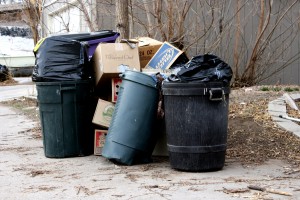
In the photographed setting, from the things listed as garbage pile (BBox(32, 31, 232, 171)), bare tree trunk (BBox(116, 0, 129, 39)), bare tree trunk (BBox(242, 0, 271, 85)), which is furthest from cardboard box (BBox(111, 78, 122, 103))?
bare tree trunk (BBox(242, 0, 271, 85))

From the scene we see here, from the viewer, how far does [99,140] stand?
721cm

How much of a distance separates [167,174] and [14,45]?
26.8 m

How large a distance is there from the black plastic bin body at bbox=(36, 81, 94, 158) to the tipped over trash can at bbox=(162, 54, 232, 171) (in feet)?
4.71

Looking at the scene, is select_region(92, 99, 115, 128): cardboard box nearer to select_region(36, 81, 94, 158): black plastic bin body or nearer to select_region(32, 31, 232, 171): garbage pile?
select_region(32, 31, 232, 171): garbage pile

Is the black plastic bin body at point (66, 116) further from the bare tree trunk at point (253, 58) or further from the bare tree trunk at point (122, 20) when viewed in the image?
the bare tree trunk at point (253, 58)

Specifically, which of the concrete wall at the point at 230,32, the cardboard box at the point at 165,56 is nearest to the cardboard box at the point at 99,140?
the cardboard box at the point at 165,56

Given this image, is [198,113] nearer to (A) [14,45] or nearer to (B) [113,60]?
(B) [113,60]

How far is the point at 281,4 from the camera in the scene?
14391 mm

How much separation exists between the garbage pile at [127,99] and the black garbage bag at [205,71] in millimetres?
11

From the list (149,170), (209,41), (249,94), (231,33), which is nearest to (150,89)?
(149,170)

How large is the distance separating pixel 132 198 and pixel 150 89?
167 cm

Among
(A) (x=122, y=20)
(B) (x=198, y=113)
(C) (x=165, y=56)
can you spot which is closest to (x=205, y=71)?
(B) (x=198, y=113)

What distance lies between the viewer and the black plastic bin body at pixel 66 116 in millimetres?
7090

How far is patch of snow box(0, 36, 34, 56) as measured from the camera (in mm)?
30688
